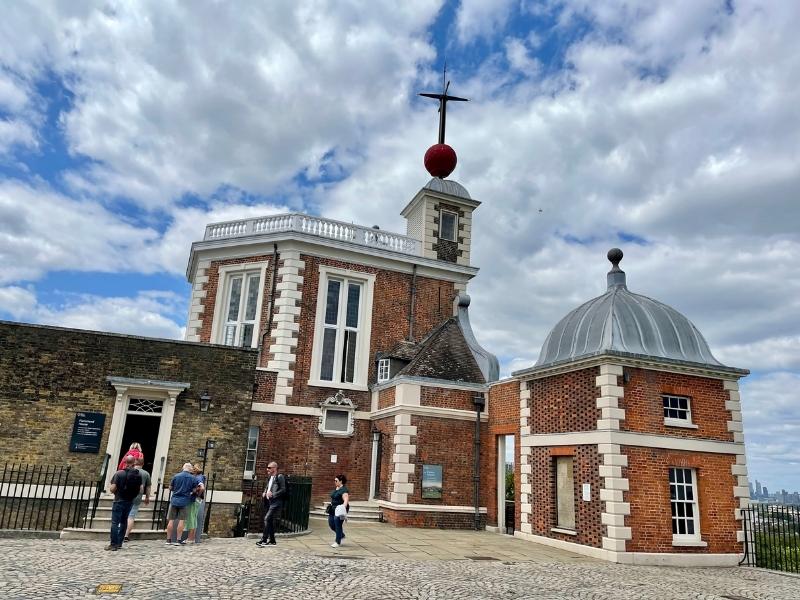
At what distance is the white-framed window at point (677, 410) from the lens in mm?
14406

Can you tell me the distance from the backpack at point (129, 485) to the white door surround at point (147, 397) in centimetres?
385

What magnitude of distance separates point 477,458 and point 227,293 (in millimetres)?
10907

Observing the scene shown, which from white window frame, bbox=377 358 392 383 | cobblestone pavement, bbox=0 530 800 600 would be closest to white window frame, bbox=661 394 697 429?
cobblestone pavement, bbox=0 530 800 600

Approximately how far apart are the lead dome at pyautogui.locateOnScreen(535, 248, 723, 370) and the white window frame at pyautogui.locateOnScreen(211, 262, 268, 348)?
10224 mm

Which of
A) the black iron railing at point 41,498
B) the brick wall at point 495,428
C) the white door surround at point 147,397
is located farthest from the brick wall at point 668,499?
the black iron railing at point 41,498

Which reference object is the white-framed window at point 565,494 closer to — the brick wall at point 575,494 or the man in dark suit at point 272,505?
the brick wall at point 575,494

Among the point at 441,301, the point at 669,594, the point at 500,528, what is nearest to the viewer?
the point at 669,594

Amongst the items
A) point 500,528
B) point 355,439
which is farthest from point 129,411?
point 500,528

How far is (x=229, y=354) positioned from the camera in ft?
52.3

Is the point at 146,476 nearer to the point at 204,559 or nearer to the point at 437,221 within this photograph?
the point at 204,559

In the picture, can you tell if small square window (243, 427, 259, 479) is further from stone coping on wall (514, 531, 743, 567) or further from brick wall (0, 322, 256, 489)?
stone coping on wall (514, 531, 743, 567)

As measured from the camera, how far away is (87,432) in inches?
572

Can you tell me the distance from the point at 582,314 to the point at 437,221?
9.77 m

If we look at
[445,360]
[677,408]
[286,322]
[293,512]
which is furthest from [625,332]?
[286,322]
